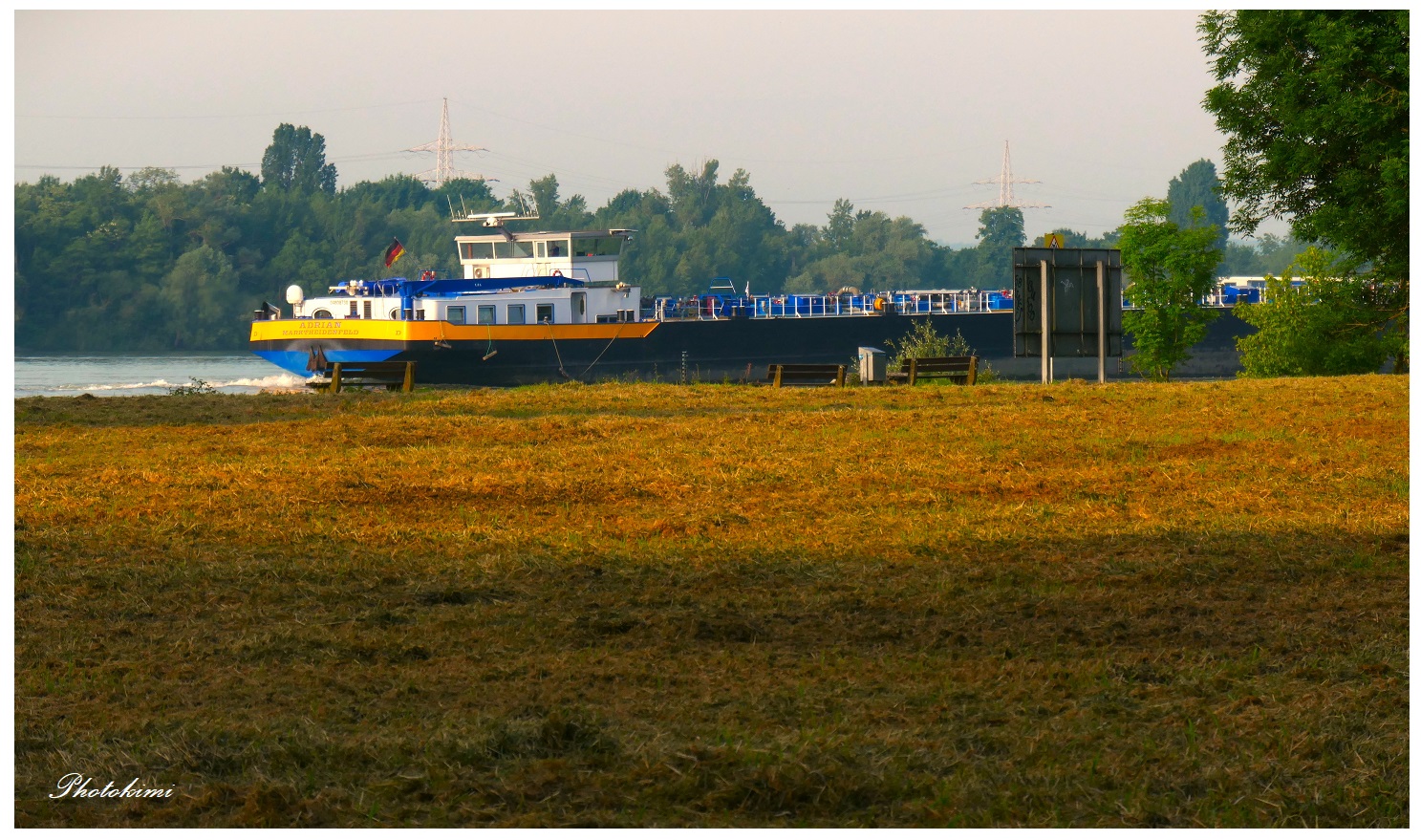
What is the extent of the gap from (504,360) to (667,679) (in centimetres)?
4146

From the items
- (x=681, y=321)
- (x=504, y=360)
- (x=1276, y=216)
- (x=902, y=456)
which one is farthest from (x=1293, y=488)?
(x=681, y=321)

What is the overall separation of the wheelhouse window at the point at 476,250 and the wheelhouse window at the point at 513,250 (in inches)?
11.7

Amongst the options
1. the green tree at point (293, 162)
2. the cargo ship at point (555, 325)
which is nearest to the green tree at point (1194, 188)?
the green tree at point (293, 162)

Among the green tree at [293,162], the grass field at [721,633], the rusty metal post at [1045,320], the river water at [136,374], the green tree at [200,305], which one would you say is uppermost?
the green tree at [293,162]

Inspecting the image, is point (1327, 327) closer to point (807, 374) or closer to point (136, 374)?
point (807, 374)

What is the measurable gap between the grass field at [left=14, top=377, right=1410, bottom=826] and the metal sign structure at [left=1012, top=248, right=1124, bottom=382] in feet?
26.5

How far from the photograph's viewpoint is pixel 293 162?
121000mm

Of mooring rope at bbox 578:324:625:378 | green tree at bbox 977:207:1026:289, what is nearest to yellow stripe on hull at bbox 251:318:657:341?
mooring rope at bbox 578:324:625:378

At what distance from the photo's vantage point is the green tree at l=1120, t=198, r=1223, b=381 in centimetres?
4169

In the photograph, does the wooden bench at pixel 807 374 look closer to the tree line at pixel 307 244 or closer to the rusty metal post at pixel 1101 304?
the rusty metal post at pixel 1101 304

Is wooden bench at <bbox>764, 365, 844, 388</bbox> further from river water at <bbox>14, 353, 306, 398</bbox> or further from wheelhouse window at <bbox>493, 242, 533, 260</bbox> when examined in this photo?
wheelhouse window at <bbox>493, 242, 533, 260</bbox>

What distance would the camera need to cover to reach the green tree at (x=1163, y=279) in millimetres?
41688

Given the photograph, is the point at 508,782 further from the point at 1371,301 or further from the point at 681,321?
the point at 681,321

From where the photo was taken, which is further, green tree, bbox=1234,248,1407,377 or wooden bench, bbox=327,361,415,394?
green tree, bbox=1234,248,1407,377
